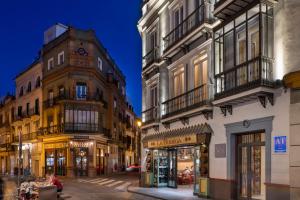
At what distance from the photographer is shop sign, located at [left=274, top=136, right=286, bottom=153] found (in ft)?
47.6

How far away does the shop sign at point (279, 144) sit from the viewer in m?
14.5

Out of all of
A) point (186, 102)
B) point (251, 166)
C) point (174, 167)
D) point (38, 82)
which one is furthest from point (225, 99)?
point (38, 82)

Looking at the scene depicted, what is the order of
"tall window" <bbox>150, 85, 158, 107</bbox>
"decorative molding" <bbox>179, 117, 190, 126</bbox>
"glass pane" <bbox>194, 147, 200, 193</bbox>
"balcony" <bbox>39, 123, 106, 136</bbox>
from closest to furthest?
1. "glass pane" <bbox>194, 147, 200, 193</bbox>
2. "decorative molding" <bbox>179, 117, 190, 126</bbox>
3. "tall window" <bbox>150, 85, 158, 107</bbox>
4. "balcony" <bbox>39, 123, 106, 136</bbox>

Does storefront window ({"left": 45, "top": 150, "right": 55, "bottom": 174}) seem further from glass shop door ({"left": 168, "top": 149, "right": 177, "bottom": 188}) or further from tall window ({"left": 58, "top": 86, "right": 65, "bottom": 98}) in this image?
glass shop door ({"left": 168, "top": 149, "right": 177, "bottom": 188})

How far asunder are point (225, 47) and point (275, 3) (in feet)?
10.9

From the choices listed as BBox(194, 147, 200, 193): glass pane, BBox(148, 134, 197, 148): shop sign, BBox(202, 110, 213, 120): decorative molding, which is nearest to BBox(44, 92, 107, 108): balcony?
BBox(148, 134, 197, 148): shop sign

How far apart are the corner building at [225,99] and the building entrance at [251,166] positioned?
36 millimetres


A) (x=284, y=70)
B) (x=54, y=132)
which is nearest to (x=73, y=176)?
Result: (x=54, y=132)

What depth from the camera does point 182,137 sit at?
21.7m

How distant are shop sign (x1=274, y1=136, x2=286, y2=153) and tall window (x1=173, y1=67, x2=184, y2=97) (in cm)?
895

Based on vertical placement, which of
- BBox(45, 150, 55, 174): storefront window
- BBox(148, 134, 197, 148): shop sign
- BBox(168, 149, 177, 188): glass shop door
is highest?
BBox(148, 134, 197, 148): shop sign

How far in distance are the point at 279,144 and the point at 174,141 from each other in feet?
27.8

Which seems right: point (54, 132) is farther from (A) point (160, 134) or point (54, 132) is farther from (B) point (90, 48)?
(A) point (160, 134)

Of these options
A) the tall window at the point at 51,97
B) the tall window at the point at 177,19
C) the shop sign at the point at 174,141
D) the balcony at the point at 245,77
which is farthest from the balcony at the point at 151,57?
the tall window at the point at 51,97
